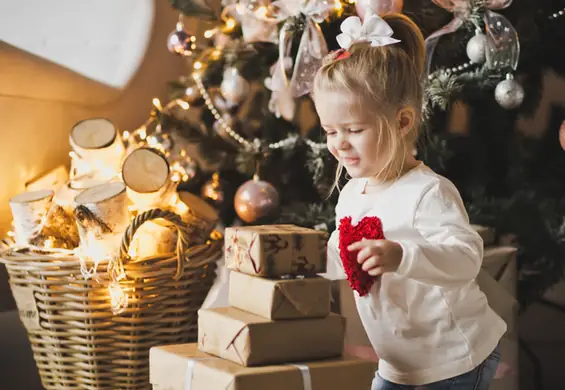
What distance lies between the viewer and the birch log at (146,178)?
1.59 meters

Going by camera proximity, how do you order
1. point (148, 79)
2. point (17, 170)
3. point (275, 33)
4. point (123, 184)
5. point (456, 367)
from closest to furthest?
point (456, 367)
point (123, 184)
point (275, 33)
point (17, 170)
point (148, 79)

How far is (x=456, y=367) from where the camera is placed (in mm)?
1109

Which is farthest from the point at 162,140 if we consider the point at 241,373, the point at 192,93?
the point at 241,373

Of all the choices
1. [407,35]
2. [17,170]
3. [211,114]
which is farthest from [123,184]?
[407,35]

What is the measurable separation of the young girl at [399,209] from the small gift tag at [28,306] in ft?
2.21

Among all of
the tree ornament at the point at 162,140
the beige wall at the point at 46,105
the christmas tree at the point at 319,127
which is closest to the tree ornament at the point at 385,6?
the christmas tree at the point at 319,127

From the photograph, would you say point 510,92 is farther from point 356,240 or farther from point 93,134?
point 93,134

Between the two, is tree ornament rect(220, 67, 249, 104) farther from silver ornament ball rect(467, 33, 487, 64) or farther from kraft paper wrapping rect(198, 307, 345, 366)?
kraft paper wrapping rect(198, 307, 345, 366)

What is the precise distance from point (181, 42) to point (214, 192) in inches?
13.6

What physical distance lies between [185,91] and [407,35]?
2.78 ft

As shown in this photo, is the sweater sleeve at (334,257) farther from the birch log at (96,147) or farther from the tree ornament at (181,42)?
the tree ornament at (181,42)

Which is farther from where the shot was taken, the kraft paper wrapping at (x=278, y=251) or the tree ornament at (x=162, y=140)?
the tree ornament at (x=162, y=140)

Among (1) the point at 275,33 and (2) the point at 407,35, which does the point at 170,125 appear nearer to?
(1) the point at 275,33

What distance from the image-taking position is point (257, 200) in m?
1.71
